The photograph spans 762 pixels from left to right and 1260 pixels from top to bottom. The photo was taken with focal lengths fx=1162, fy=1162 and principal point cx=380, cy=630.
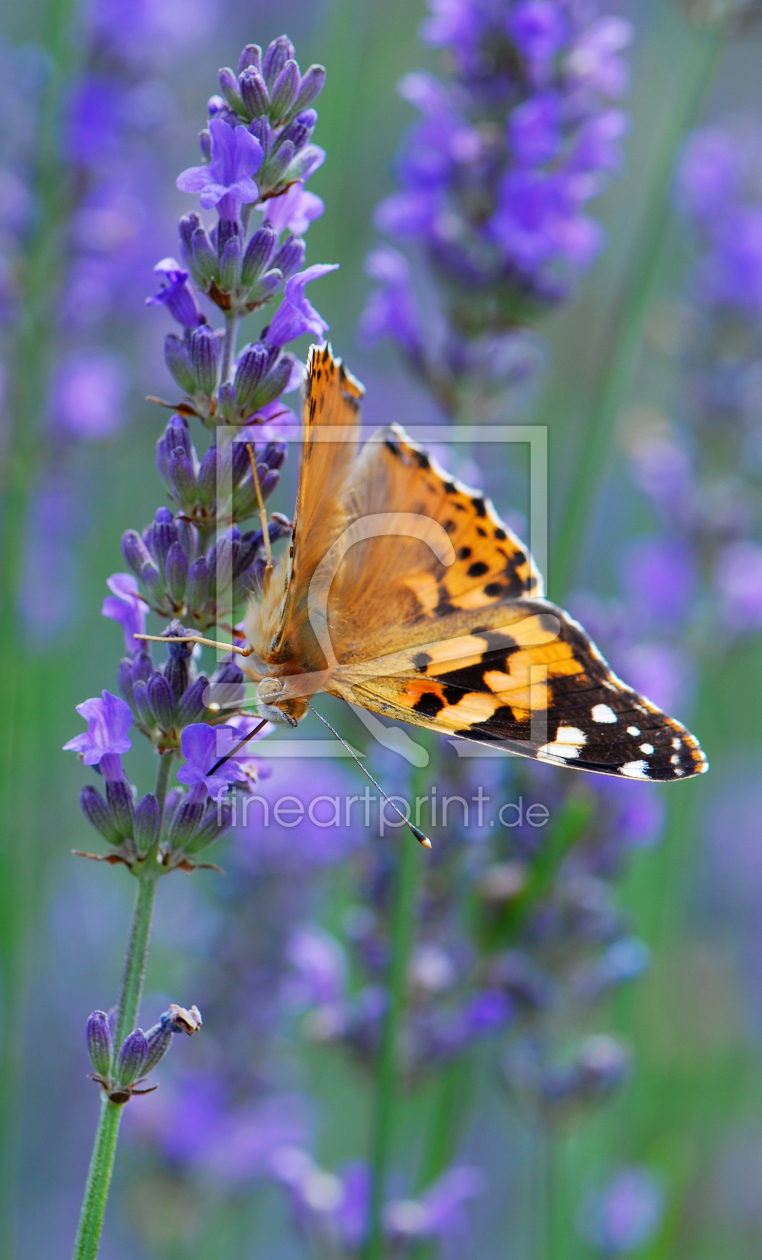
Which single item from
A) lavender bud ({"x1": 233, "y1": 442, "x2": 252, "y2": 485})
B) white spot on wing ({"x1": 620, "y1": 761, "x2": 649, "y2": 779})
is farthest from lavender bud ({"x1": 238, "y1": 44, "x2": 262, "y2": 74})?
white spot on wing ({"x1": 620, "y1": 761, "x2": 649, "y2": 779})

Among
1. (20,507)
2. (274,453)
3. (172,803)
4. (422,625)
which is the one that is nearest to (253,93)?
(274,453)

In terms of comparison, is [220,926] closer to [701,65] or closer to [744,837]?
[701,65]

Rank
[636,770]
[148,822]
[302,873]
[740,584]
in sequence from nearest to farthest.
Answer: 1. [148,822]
2. [636,770]
3. [302,873]
4. [740,584]

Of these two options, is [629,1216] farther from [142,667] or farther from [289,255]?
[289,255]

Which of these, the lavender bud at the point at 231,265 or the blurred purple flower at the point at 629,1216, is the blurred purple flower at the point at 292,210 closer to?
the lavender bud at the point at 231,265

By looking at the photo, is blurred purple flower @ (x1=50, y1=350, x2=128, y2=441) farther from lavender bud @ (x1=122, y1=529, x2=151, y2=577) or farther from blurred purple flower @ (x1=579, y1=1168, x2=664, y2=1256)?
blurred purple flower @ (x1=579, y1=1168, x2=664, y2=1256)

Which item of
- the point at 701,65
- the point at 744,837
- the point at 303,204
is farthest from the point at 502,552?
the point at 744,837
